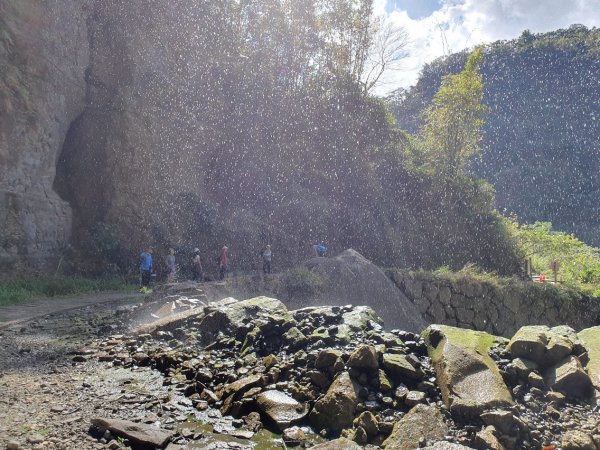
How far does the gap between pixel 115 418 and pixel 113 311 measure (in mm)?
6748

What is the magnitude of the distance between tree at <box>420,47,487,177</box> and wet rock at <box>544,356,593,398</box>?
2338 cm

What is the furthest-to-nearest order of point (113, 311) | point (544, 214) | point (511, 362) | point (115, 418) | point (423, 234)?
point (544, 214) < point (423, 234) < point (113, 311) < point (511, 362) < point (115, 418)

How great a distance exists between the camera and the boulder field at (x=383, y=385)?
4.48 meters

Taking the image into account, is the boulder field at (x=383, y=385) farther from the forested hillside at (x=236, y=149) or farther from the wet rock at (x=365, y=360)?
the forested hillside at (x=236, y=149)

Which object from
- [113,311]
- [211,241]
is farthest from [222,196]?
[113,311]

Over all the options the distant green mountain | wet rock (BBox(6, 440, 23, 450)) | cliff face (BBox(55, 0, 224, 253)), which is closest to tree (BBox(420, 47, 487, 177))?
cliff face (BBox(55, 0, 224, 253))

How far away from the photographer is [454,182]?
2727 centimetres

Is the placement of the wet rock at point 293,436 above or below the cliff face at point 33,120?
below

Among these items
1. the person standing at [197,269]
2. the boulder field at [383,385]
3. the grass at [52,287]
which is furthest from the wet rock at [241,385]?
the person standing at [197,269]

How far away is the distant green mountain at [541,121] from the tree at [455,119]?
31791 millimetres

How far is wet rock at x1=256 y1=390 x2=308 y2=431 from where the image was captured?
4.80 metres

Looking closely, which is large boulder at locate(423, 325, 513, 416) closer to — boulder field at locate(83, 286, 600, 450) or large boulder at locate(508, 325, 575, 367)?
boulder field at locate(83, 286, 600, 450)

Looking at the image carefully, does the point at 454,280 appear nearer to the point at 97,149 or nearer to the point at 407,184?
the point at 407,184

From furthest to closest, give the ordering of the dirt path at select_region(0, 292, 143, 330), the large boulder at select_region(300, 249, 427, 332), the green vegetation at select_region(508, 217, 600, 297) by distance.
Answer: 1. the green vegetation at select_region(508, 217, 600, 297)
2. the large boulder at select_region(300, 249, 427, 332)
3. the dirt path at select_region(0, 292, 143, 330)
